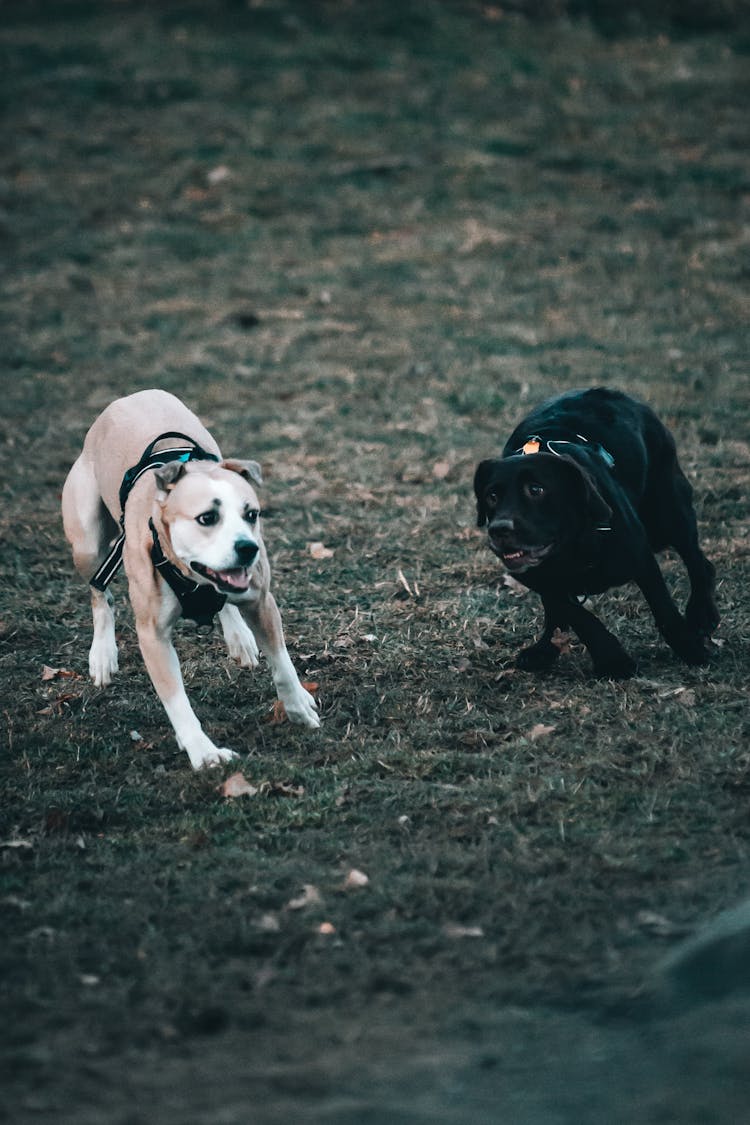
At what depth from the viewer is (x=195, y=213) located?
14.2 metres

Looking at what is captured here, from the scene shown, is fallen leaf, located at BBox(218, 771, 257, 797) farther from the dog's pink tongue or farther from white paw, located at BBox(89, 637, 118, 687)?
white paw, located at BBox(89, 637, 118, 687)

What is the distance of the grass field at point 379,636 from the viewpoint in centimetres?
342

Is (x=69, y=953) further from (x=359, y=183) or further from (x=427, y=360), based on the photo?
(x=359, y=183)

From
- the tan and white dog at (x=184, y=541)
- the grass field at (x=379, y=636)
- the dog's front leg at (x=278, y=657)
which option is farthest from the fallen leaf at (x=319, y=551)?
the dog's front leg at (x=278, y=657)

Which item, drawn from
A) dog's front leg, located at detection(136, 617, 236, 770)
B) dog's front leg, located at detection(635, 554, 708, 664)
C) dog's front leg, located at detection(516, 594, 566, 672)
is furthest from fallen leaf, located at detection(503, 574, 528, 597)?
dog's front leg, located at detection(136, 617, 236, 770)

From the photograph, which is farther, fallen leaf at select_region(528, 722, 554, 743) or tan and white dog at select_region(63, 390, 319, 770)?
fallen leaf at select_region(528, 722, 554, 743)

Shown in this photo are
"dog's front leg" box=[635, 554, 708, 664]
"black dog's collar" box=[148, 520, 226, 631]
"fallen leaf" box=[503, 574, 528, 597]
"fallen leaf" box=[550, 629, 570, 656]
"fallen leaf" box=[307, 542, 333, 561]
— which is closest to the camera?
"black dog's collar" box=[148, 520, 226, 631]

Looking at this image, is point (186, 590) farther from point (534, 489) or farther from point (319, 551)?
point (319, 551)

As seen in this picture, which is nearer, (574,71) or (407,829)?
(407,829)

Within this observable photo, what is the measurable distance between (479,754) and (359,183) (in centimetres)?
1058

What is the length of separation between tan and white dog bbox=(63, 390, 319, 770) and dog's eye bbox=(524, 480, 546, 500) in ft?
3.39

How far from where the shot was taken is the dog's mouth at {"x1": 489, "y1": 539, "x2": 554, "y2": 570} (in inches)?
199

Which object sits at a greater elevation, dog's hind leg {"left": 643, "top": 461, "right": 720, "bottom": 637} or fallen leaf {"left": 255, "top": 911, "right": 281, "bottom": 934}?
dog's hind leg {"left": 643, "top": 461, "right": 720, "bottom": 637}

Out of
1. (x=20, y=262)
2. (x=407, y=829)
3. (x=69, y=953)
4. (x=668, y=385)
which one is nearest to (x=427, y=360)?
(x=668, y=385)
